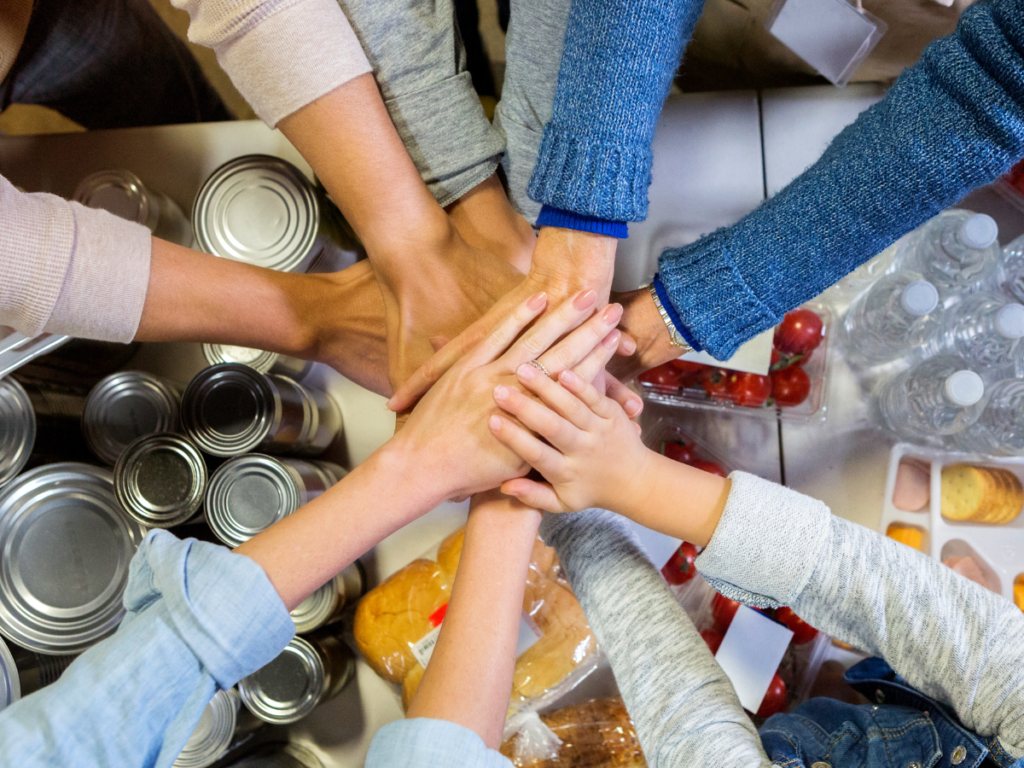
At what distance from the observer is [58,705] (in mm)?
559

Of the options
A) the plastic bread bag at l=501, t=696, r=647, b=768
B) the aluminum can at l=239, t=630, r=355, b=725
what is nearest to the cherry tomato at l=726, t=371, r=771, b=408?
the plastic bread bag at l=501, t=696, r=647, b=768

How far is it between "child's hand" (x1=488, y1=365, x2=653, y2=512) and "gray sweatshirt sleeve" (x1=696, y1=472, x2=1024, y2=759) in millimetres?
134

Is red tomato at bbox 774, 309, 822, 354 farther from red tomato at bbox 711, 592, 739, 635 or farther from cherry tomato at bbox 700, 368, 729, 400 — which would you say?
red tomato at bbox 711, 592, 739, 635

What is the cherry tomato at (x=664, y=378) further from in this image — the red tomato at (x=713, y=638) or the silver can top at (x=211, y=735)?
the silver can top at (x=211, y=735)

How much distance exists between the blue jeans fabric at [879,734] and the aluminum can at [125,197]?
3.97ft

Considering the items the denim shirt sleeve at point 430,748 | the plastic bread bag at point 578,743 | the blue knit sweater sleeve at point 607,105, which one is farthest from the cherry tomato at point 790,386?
the denim shirt sleeve at point 430,748

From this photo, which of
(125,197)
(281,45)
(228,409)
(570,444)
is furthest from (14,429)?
(570,444)

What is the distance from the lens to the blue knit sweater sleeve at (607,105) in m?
0.74

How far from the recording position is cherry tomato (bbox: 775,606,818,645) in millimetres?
999

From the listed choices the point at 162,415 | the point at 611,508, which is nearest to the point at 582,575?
the point at 611,508

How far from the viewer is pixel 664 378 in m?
1.06

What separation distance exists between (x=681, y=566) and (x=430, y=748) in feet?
1.84

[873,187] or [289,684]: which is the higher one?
[873,187]

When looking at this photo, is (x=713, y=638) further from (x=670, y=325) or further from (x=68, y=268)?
(x=68, y=268)
